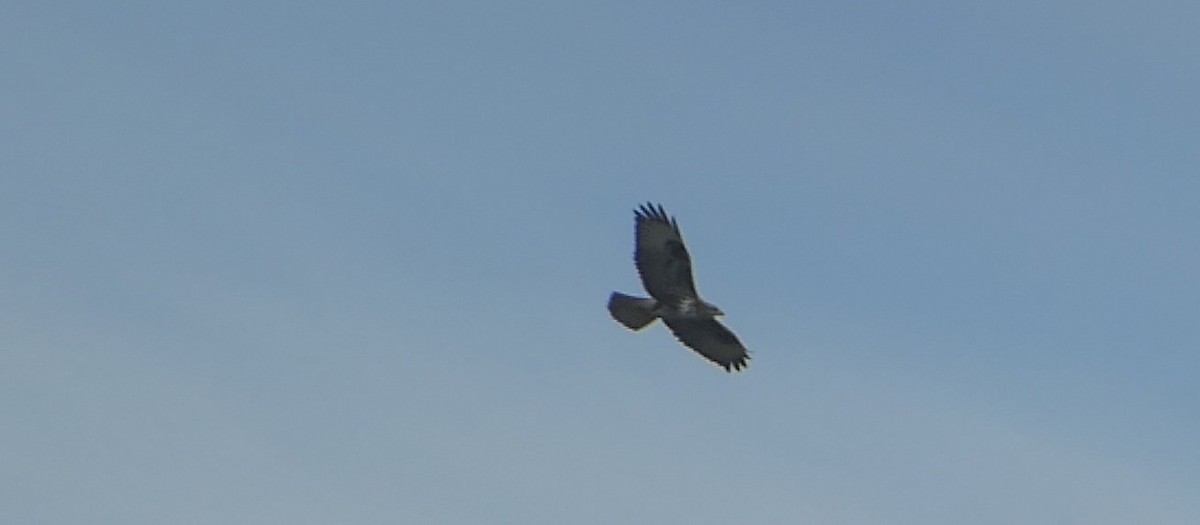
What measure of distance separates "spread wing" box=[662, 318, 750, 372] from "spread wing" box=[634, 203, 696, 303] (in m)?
1.32

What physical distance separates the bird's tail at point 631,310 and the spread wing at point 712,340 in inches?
44.0

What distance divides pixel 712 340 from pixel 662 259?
3.60m

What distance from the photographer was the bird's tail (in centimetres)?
4372

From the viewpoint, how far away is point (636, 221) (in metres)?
44.2

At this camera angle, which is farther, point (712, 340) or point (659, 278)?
point (712, 340)

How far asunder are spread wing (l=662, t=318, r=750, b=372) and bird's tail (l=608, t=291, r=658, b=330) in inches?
44.0

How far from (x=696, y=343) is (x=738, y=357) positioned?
1.14 m

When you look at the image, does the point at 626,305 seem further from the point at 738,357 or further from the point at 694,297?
the point at 738,357

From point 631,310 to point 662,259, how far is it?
3.94 ft

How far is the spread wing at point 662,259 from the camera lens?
43.7 meters

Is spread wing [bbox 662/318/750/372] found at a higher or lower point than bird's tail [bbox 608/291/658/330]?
higher

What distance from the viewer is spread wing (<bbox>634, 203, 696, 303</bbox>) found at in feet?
143

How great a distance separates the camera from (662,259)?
4378 centimetres

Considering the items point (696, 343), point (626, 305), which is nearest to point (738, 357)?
point (696, 343)
